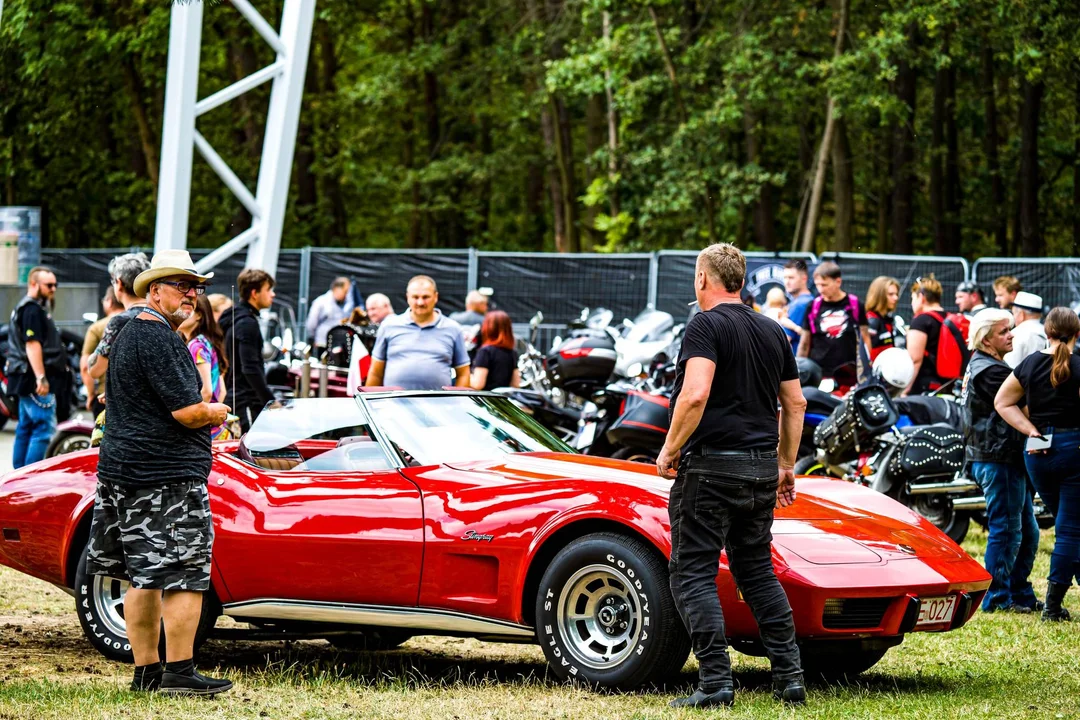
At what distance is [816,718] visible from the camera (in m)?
5.39

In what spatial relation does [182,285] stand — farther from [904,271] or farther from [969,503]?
[904,271]

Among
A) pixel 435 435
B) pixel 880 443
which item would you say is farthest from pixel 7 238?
pixel 435 435

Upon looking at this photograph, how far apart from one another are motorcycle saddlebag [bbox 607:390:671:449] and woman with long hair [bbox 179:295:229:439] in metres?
4.06

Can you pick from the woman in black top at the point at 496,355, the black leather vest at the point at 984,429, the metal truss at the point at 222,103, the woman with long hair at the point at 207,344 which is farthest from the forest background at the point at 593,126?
the woman with long hair at the point at 207,344

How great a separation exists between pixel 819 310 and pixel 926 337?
958mm

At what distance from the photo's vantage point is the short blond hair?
5.86 meters

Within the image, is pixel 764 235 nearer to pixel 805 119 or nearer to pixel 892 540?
pixel 805 119

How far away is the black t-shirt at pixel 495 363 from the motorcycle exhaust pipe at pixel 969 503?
12.8ft

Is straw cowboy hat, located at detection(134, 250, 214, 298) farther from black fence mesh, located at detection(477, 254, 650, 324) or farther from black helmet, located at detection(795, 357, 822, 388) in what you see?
black fence mesh, located at detection(477, 254, 650, 324)

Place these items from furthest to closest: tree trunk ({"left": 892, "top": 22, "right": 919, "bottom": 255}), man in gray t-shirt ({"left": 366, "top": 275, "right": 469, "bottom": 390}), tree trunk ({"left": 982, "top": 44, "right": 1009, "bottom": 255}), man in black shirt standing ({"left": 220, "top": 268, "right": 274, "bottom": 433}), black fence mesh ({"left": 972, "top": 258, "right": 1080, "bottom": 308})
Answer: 1. tree trunk ({"left": 982, "top": 44, "right": 1009, "bottom": 255})
2. tree trunk ({"left": 892, "top": 22, "right": 919, "bottom": 255})
3. black fence mesh ({"left": 972, "top": 258, "right": 1080, "bottom": 308})
4. man in gray t-shirt ({"left": 366, "top": 275, "right": 469, "bottom": 390})
5. man in black shirt standing ({"left": 220, "top": 268, "right": 274, "bottom": 433})

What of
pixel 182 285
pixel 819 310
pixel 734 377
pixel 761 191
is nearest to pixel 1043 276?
pixel 819 310

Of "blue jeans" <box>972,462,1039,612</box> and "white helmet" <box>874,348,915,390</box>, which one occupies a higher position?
"white helmet" <box>874,348,915,390</box>

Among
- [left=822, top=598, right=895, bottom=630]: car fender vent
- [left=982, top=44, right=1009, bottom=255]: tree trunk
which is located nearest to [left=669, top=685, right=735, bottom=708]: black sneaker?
[left=822, top=598, right=895, bottom=630]: car fender vent

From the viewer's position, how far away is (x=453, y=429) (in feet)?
22.6
